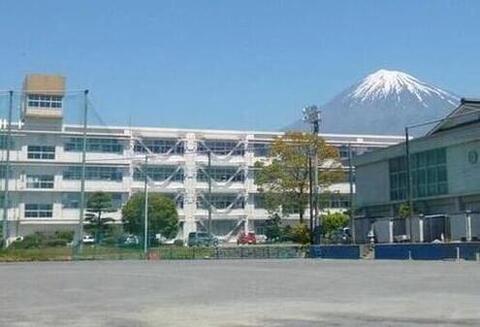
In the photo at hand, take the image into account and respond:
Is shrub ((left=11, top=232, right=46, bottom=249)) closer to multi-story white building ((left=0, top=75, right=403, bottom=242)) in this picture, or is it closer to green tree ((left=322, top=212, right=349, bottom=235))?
multi-story white building ((left=0, top=75, right=403, bottom=242))

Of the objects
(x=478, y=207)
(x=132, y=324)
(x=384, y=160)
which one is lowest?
(x=132, y=324)

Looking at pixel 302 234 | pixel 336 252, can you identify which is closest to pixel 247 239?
pixel 302 234

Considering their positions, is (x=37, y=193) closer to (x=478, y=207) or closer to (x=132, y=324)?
(x=478, y=207)

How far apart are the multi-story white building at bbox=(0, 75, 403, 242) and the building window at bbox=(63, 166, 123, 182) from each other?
0.11 metres

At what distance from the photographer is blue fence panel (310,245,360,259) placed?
54656 mm

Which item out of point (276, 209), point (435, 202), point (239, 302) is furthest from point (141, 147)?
point (239, 302)

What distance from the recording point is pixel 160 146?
315ft

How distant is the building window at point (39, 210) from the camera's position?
83656mm

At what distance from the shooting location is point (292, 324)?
44.5ft

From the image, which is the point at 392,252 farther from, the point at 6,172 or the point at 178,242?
the point at 178,242

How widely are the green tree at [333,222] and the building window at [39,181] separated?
29.2 meters

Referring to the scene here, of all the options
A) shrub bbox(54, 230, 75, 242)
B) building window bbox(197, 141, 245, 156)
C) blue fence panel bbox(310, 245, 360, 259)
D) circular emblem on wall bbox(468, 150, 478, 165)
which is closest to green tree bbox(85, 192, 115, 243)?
shrub bbox(54, 230, 75, 242)

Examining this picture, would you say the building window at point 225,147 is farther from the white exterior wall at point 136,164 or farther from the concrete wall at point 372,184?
the concrete wall at point 372,184

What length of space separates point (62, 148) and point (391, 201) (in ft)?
108
